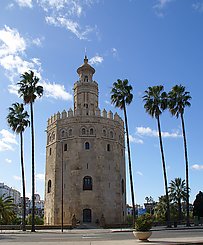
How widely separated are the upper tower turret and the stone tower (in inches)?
6.4

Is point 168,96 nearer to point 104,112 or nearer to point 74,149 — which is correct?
point 104,112

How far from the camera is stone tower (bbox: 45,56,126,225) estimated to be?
162 ft

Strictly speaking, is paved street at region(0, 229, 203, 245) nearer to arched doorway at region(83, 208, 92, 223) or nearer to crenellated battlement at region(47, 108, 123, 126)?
arched doorway at region(83, 208, 92, 223)

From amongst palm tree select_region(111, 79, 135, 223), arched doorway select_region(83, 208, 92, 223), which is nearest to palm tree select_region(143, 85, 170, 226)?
palm tree select_region(111, 79, 135, 223)

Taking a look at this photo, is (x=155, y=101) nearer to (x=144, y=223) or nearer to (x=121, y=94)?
(x=121, y=94)

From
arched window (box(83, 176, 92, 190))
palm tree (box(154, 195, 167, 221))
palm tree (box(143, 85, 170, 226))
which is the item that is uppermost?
palm tree (box(143, 85, 170, 226))

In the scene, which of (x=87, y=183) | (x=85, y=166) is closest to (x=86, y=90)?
(x=85, y=166)

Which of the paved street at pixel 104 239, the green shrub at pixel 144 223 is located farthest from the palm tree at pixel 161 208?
the green shrub at pixel 144 223

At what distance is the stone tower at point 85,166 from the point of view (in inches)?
1949

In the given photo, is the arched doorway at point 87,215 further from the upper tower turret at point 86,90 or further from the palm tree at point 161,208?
the palm tree at point 161,208

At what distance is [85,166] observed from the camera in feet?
166

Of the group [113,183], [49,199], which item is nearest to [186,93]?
[113,183]

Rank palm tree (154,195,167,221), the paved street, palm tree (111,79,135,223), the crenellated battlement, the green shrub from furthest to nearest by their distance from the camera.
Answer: palm tree (154,195,167,221) → the crenellated battlement → palm tree (111,79,135,223) → the green shrub → the paved street

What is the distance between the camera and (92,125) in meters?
52.5
